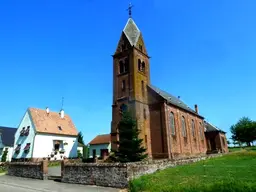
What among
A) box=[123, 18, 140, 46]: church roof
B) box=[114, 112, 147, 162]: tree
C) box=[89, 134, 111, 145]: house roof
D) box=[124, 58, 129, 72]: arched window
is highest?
box=[123, 18, 140, 46]: church roof

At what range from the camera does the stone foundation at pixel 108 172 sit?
50.8ft

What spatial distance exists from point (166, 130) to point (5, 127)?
42.1 m

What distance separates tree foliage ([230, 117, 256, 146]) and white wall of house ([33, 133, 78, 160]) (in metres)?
55.0

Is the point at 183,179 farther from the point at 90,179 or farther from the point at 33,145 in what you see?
the point at 33,145

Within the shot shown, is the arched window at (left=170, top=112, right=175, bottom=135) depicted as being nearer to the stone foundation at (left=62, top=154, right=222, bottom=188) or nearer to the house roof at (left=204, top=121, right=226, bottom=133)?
the stone foundation at (left=62, top=154, right=222, bottom=188)

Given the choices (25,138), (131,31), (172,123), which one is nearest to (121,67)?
(131,31)

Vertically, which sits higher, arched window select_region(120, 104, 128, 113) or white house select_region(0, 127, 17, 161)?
arched window select_region(120, 104, 128, 113)

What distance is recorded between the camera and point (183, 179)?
13930 mm

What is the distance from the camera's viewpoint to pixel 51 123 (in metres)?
41.5

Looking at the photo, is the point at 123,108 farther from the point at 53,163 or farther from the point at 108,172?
the point at 108,172

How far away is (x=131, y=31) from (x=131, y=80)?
9.45m

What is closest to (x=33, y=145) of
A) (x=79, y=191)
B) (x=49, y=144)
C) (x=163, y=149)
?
(x=49, y=144)

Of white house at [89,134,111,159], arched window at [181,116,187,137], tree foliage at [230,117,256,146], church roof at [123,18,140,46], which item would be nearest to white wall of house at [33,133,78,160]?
white house at [89,134,111,159]

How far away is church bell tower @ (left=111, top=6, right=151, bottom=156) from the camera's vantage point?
31172 mm
